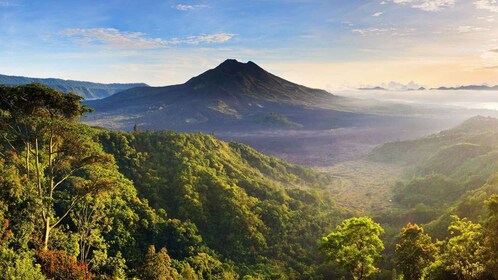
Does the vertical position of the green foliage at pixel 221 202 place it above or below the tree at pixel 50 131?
below

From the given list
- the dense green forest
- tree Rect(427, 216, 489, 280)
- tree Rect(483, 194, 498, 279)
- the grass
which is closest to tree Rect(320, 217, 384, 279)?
the dense green forest

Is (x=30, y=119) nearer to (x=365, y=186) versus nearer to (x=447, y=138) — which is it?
(x=365, y=186)

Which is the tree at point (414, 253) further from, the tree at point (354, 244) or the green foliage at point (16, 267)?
the green foliage at point (16, 267)

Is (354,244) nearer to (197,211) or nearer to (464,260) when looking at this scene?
(464,260)

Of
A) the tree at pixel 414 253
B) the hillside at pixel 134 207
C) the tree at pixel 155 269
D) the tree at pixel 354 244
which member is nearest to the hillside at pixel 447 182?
the hillside at pixel 134 207

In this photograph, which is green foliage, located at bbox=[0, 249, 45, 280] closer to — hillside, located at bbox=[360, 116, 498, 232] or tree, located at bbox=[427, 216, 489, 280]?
tree, located at bbox=[427, 216, 489, 280]

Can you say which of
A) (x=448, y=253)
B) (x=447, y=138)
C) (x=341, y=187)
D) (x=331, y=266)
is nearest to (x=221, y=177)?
(x=331, y=266)

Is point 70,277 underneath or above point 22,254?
underneath
